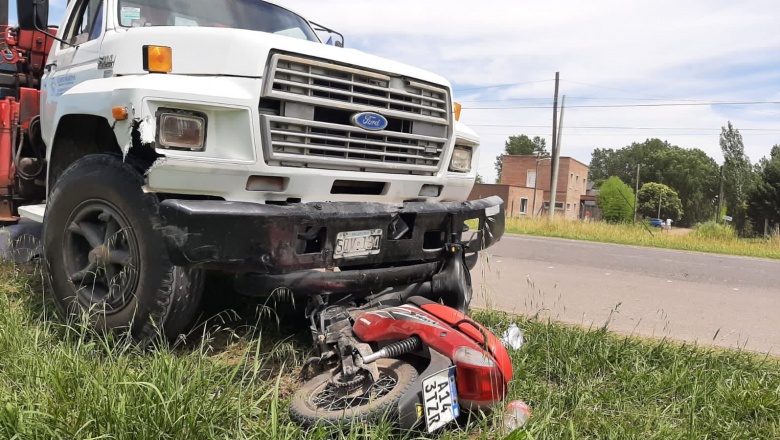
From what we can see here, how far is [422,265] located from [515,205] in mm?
56000

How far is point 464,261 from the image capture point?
4086 millimetres

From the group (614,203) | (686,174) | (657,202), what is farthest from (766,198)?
(686,174)

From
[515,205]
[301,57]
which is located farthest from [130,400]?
[515,205]

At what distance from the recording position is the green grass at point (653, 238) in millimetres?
15219

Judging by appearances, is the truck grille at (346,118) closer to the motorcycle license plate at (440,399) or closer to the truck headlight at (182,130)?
the truck headlight at (182,130)

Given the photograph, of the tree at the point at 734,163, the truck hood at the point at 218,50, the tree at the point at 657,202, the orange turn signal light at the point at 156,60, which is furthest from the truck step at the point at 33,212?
the tree at the point at 657,202

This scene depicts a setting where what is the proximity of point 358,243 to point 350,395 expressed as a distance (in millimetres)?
858

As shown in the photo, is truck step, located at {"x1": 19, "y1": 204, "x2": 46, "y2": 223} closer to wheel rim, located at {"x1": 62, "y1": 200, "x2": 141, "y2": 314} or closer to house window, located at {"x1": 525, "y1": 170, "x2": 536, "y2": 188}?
wheel rim, located at {"x1": 62, "y1": 200, "x2": 141, "y2": 314}

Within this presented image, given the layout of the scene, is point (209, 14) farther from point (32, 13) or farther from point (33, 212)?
point (33, 212)

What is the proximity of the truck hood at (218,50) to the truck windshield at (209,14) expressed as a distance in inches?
18.9

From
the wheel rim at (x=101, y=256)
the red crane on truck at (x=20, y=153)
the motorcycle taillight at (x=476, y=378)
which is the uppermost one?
the red crane on truck at (x=20, y=153)

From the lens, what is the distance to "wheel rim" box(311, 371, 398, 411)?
2646 mm

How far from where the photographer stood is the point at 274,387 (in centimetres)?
276

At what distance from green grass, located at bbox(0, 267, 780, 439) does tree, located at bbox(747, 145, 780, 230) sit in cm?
5174
